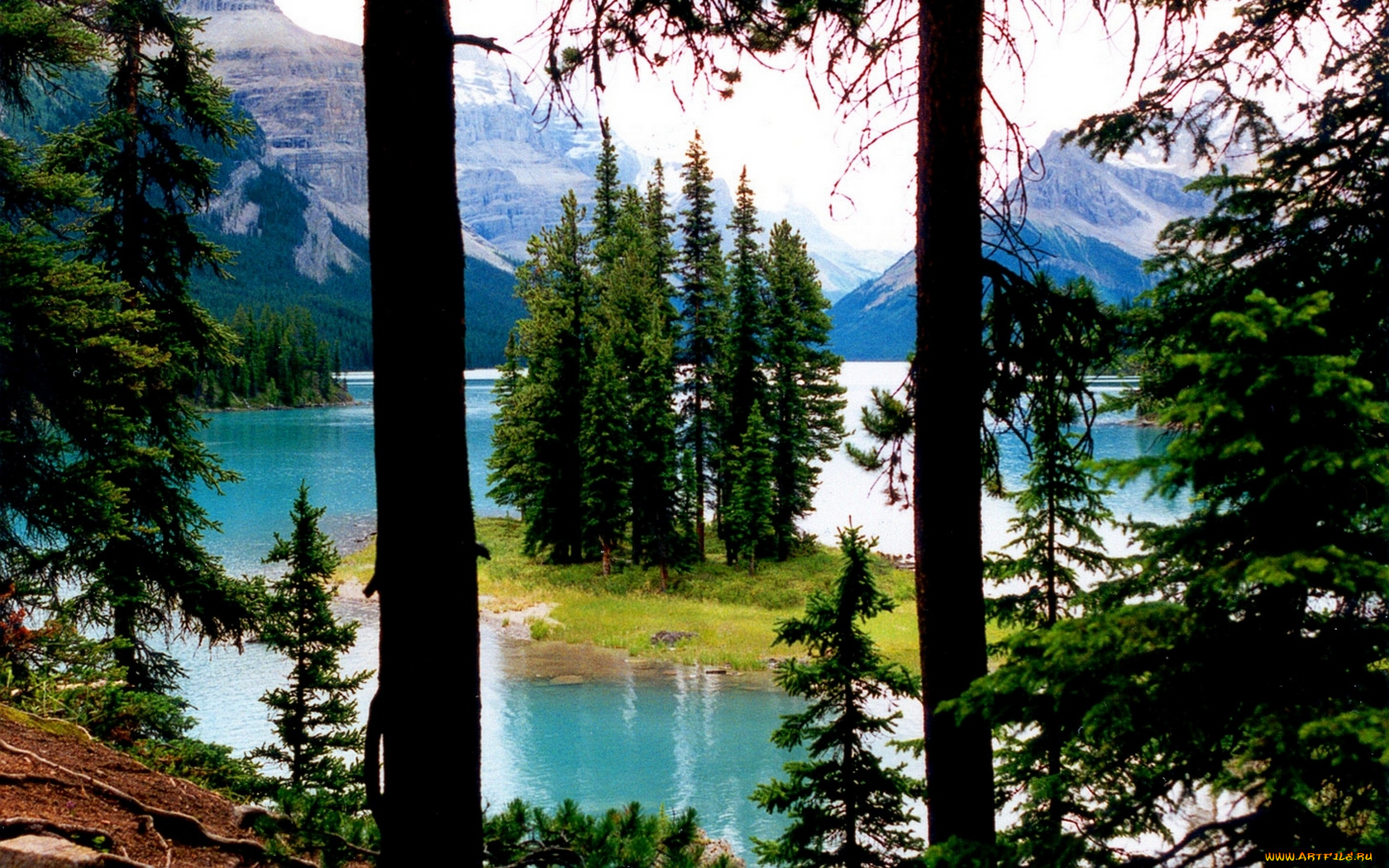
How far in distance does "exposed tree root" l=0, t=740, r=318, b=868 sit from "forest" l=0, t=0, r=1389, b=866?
2.1 inches

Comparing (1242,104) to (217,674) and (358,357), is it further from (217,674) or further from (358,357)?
(358,357)

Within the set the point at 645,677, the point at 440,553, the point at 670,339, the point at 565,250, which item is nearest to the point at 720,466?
the point at 670,339

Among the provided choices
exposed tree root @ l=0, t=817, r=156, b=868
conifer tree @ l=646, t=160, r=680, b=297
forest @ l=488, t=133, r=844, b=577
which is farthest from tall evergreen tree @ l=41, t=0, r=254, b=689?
conifer tree @ l=646, t=160, r=680, b=297

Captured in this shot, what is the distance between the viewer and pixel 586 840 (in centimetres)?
535

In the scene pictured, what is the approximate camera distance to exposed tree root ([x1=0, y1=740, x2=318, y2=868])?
4695mm

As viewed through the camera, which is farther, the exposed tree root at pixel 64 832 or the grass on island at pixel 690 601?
the grass on island at pixel 690 601

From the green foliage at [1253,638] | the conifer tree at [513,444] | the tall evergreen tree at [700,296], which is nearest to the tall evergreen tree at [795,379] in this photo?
the tall evergreen tree at [700,296]

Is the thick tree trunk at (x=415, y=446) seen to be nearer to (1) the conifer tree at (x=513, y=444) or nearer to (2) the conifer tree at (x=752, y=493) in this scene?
(2) the conifer tree at (x=752, y=493)

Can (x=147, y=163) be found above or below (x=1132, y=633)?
above

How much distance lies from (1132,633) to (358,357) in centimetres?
17422

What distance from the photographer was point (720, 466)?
34.1 metres

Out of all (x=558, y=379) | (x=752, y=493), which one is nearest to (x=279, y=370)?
(x=558, y=379)

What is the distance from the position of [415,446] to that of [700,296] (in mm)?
28880

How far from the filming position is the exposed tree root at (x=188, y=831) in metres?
4.70
